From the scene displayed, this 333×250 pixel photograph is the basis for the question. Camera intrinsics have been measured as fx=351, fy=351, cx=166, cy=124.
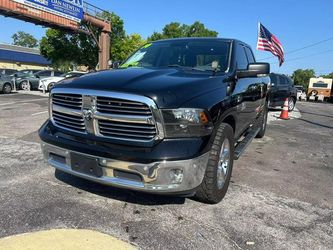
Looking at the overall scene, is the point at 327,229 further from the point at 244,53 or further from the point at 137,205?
the point at 244,53

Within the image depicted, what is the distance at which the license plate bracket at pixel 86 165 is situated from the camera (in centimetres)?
333

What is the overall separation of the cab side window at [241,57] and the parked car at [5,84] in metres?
17.7

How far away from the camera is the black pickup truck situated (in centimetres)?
317

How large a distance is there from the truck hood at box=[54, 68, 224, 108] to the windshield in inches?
24.8

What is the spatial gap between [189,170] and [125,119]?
0.75 meters

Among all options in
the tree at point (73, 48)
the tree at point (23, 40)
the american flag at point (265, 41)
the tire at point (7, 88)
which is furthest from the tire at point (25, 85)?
the tree at point (23, 40)

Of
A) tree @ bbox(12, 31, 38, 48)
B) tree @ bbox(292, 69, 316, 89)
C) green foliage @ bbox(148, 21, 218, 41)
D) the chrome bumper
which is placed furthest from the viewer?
tree @ bbox(12, 31, 38, 48)

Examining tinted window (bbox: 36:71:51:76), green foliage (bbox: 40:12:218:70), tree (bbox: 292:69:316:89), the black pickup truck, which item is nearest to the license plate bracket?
the black pickup truck

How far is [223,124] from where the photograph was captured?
3898 millimetres

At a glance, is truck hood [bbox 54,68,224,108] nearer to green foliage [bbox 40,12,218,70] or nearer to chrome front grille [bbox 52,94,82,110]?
chrome front grille [bbox 52,94,82,110]

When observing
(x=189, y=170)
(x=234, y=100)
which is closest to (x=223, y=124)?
(x=234, y=100)

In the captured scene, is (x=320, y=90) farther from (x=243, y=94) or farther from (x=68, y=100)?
(x=68, y=100)

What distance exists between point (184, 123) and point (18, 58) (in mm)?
75765

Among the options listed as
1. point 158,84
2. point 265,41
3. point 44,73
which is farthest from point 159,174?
point 44,73
